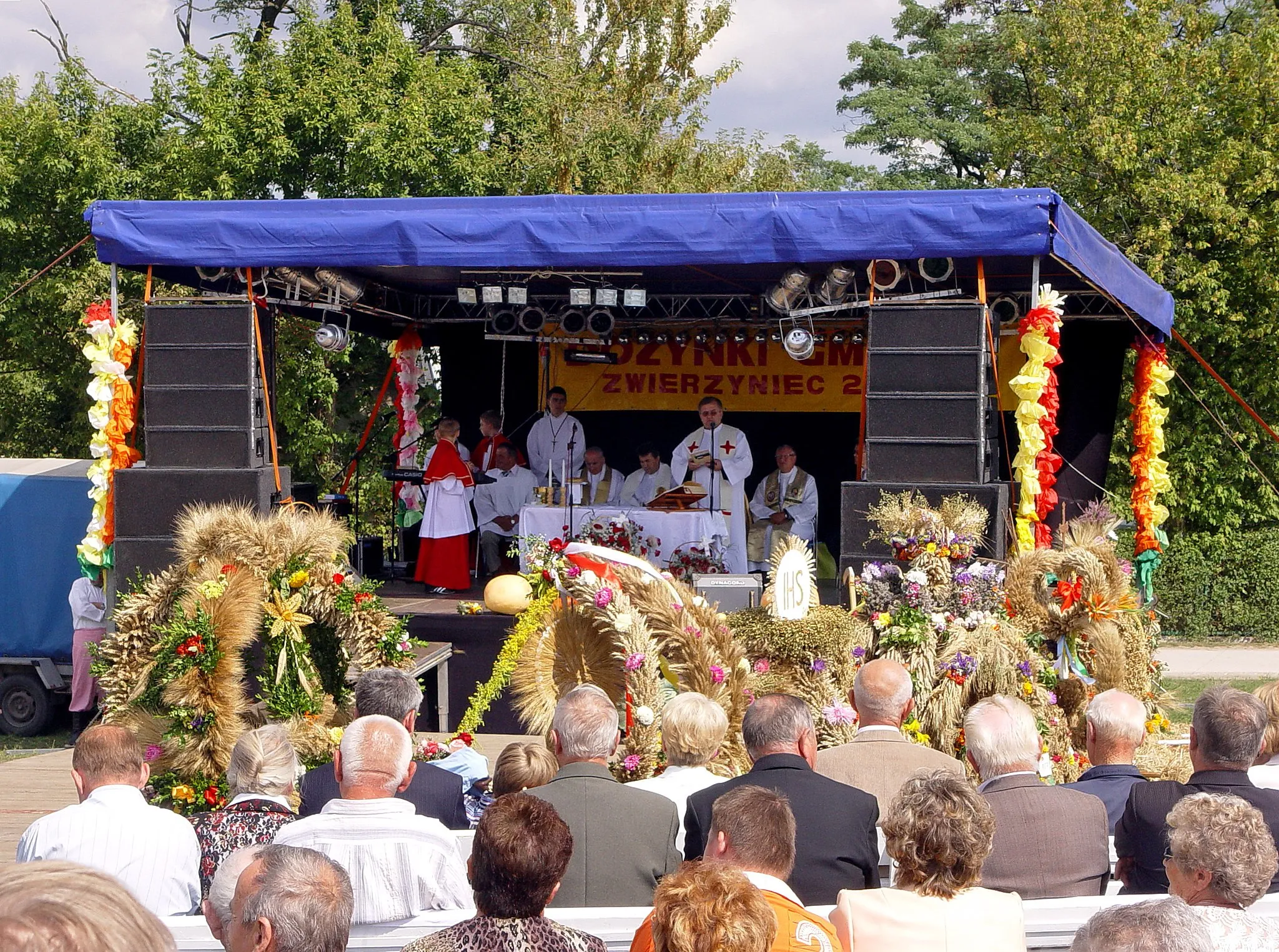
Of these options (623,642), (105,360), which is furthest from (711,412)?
(623,642)

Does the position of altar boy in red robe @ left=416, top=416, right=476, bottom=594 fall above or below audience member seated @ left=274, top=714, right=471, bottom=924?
above

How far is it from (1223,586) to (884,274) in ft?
30.9

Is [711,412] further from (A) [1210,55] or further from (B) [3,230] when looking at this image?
(B) [3,230]

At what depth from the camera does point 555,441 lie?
501 inches

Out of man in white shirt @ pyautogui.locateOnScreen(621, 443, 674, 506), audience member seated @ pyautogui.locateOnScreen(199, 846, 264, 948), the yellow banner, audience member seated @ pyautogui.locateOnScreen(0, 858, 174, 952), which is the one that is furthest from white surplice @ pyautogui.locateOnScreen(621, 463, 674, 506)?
audience member seated @ pyautogui.locateOnScreen(0, 858, 174, 952)

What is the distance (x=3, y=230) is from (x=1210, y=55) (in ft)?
48.8

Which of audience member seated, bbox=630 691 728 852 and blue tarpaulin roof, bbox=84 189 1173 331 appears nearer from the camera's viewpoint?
audience member seated, bbox=630 691 728 852

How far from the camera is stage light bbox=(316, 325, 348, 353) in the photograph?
33.3 ft

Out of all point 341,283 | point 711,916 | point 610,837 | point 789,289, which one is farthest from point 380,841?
point 341,283

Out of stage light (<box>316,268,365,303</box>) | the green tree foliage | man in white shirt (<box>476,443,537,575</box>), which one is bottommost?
man in white shirt (<box>476,443,537,575</box>)

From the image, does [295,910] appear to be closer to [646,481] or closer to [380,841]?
[380,841]

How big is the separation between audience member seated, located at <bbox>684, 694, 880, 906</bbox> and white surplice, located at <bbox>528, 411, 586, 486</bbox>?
9.04 m

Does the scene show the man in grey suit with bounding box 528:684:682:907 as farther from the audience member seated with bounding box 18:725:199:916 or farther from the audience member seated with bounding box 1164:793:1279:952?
the audience member seated with bounding box 1164:793:1279:952

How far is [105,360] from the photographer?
8.73 m
